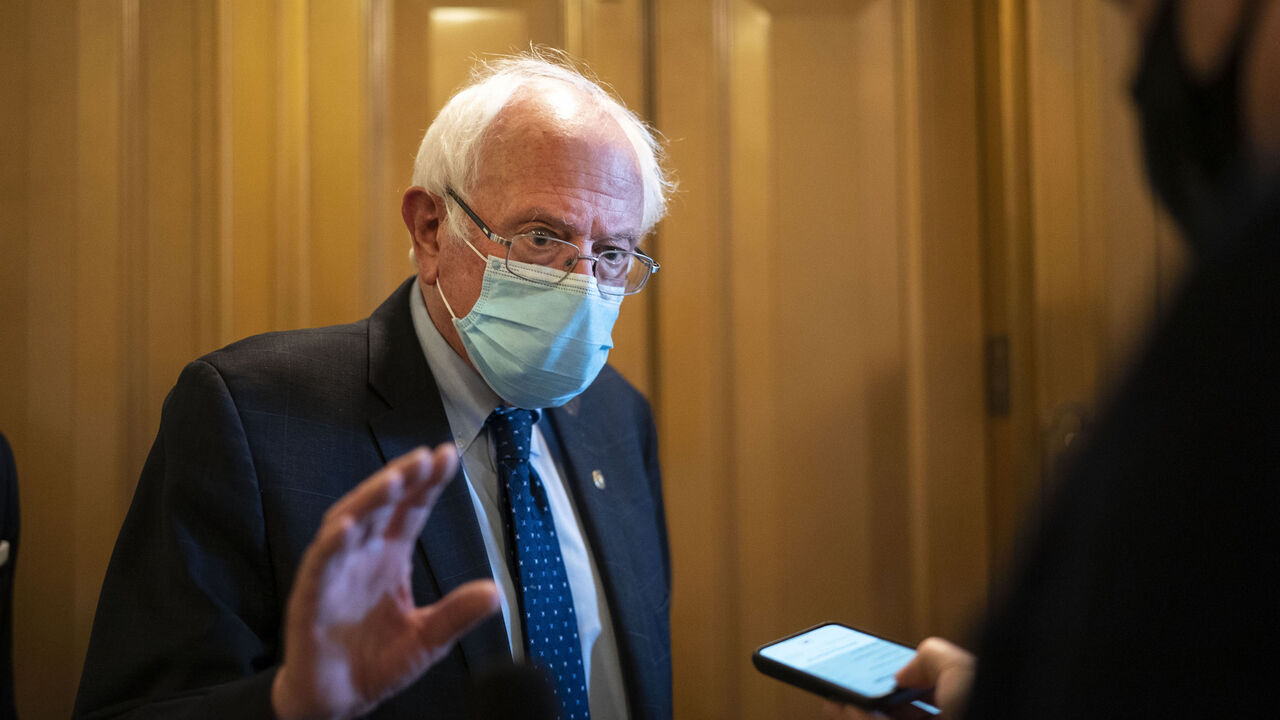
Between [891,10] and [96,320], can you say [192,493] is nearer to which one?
[96,320]

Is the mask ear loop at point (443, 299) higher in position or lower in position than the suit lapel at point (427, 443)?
higher

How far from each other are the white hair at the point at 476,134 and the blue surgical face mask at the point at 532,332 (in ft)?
0.45

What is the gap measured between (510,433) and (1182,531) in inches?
38.7

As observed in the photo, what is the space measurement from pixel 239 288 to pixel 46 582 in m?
0.67

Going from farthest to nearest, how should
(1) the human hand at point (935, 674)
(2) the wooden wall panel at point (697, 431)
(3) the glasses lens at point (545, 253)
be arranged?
1. (2) the wooden wall panel at point (697, 431)
2. (3) the glasses lens at point (545, 253)
3. (1) the human hand at point (935, 674)

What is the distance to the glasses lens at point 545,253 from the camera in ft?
3.68

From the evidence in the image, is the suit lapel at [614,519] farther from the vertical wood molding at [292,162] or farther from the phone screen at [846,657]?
the vertical wood molding at [292,162]

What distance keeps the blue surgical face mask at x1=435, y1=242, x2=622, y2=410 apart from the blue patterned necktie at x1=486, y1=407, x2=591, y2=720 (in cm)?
8

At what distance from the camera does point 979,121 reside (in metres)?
1.69

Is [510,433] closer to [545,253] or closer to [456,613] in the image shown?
[545,253]

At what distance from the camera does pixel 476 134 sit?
1.17 meters

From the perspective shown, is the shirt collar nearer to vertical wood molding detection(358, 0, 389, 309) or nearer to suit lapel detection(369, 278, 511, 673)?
suit lapel detection(369, 278, 511, 673)

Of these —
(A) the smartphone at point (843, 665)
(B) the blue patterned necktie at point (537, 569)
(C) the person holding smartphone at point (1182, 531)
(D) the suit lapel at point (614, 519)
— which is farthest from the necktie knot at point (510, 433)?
(C) the person holding smartphone at point (1182, 531)

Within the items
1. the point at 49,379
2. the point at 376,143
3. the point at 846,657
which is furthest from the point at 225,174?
the point at 846,657
